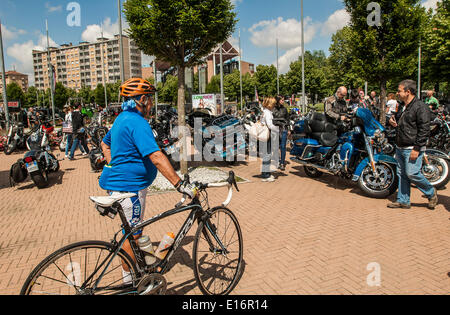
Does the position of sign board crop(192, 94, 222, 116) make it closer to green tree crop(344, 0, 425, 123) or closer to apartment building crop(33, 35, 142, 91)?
green tree crop(344, 0, 425, 123)

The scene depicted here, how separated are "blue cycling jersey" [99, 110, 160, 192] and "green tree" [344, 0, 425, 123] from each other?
1211 cm

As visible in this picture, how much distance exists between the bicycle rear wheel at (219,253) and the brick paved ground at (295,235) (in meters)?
0.20

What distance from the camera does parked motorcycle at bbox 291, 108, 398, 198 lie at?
6121mm

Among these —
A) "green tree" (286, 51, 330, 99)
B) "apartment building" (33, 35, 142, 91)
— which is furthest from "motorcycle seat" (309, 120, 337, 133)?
"apartment building" (33, 35, 142, 91)

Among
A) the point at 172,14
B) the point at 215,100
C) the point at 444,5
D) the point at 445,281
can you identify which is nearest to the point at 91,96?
the point at 215,100

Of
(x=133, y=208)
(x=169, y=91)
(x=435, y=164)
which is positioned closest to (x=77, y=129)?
(x=133, y=208)

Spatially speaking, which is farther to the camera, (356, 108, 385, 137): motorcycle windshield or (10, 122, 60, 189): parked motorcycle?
(10, 122, 60, 189): parked motorcycle

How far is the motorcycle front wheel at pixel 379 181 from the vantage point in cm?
603

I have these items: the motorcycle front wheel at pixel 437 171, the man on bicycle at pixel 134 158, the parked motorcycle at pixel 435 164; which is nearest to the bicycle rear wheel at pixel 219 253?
the man on bicycle at pixel 134 158

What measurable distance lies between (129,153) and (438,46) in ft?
95.2

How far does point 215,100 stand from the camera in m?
22.2

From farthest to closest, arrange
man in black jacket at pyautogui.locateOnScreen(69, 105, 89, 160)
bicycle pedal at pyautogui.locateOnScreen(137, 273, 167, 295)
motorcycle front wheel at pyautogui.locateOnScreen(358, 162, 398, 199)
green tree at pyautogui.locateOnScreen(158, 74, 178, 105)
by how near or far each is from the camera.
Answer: green tree at pyautogui.locateOnScreen(158, 74, 178, 105) → man in black jacket at pyautogui.locateOnScreen(69, 105, 89, 160) → motorcycle front wheel at pyautogui.locateOnScreen(358, 162, 398, 199) → bicycle pedal at pyautogui.locateOnScreen(137, 273, 167, 295)

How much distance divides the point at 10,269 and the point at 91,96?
3558 inches

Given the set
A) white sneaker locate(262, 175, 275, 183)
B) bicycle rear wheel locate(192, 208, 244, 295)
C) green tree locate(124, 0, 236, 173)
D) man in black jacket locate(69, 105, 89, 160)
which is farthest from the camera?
man in black jacket locate(69, 105, 89, 160)
